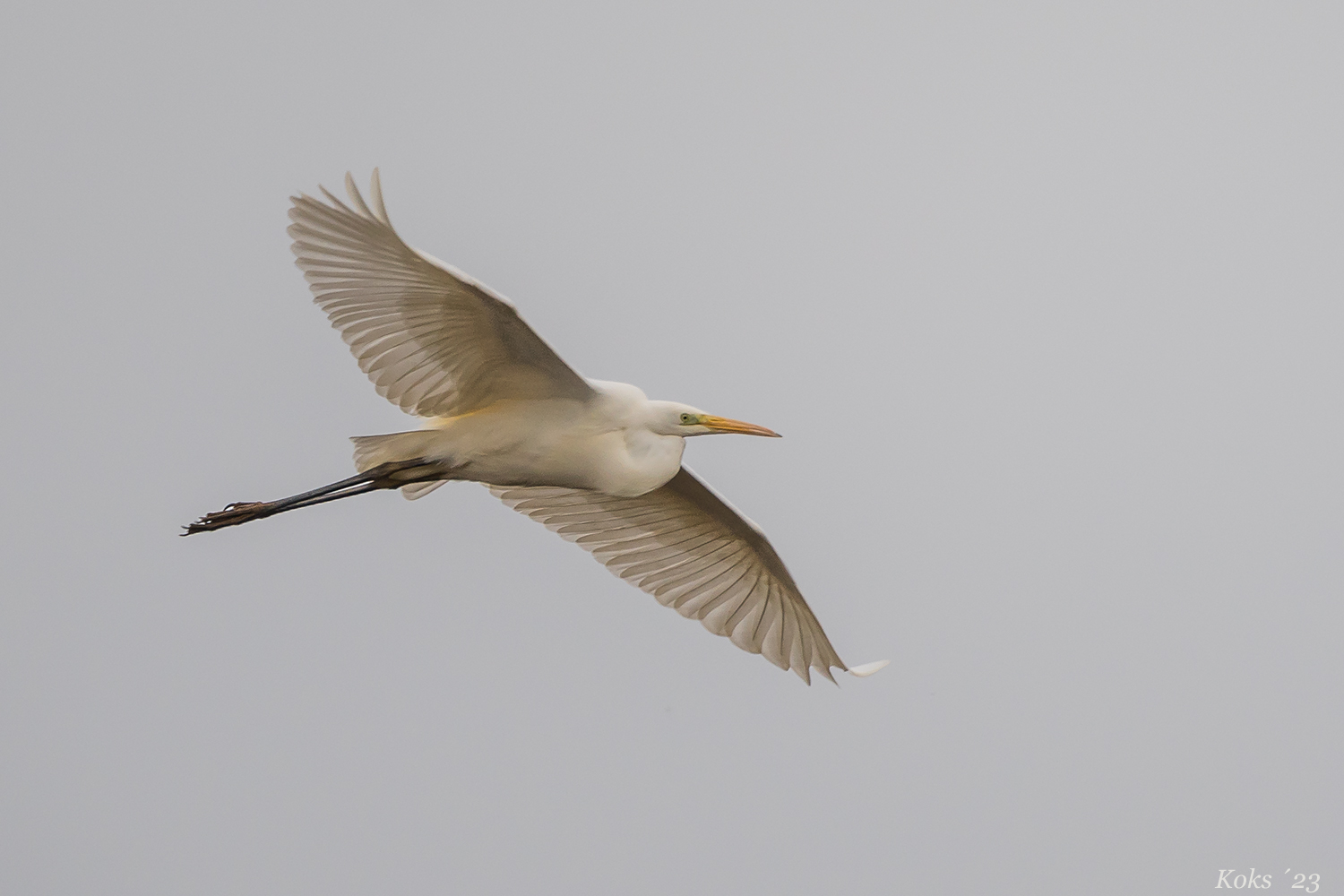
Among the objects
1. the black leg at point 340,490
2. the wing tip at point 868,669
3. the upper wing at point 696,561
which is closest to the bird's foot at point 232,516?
the black leg at point 340,490

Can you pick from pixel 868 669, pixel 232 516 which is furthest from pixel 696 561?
pixel 232 516

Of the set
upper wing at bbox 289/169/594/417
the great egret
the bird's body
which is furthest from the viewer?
the bird's body

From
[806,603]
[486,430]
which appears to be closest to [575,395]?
[486,430]

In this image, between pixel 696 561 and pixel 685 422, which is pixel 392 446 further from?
pixel 696 561

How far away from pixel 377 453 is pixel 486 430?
513mm

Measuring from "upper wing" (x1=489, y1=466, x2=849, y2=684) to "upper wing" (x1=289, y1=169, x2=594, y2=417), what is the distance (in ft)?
3.99

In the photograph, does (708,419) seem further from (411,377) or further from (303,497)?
(303,497)

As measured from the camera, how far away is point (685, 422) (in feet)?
21.6

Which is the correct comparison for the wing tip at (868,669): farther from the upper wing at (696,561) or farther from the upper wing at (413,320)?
the upper wing at (413,320)

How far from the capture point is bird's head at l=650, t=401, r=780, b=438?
6508 mm

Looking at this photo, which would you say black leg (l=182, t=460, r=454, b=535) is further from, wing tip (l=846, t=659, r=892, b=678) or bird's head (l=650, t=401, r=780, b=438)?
wing tip (l=846, t=659, r=892, b=678)

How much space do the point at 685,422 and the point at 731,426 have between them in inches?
9.4

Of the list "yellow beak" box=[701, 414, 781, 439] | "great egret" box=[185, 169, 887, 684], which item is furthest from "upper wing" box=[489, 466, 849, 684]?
"yellow beak" box=[701, 414, 781, 439]

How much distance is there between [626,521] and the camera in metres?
7.77
